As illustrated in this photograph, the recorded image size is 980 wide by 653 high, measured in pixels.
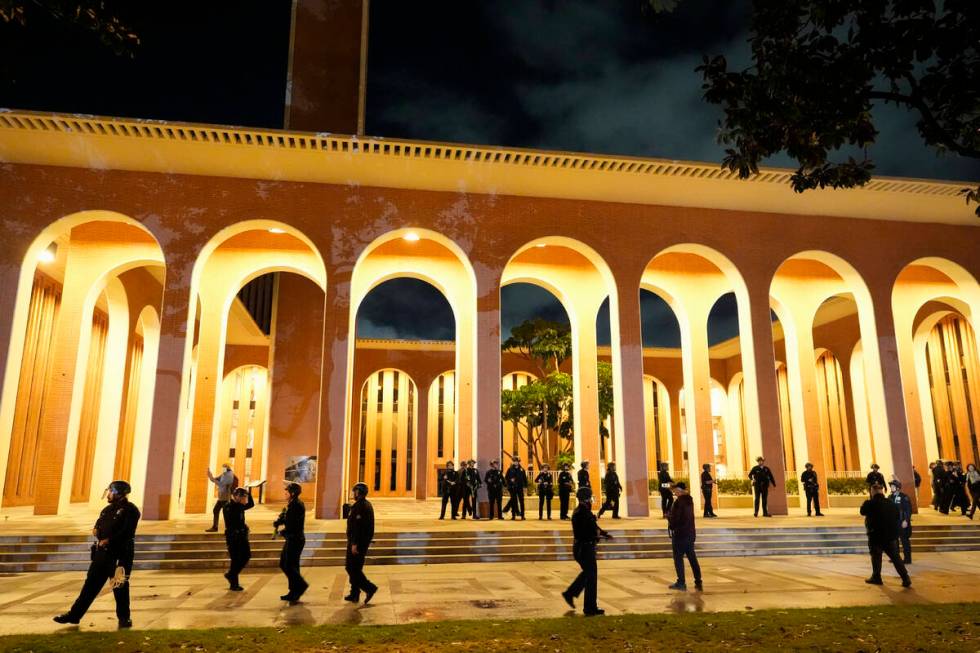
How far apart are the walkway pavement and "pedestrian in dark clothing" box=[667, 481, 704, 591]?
214 mm

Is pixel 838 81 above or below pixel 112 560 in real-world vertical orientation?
above

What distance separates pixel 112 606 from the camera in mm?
6840

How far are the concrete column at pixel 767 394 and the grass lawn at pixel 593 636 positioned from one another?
9053 millimetres

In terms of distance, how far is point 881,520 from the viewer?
26.1ft

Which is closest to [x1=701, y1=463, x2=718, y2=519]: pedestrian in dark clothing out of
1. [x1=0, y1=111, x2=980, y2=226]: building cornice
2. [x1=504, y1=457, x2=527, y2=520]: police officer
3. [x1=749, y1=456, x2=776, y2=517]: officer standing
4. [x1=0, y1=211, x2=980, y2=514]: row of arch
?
[x1=749, y1=456, x2=776, y2=517]: officer standing

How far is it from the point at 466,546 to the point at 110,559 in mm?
5978

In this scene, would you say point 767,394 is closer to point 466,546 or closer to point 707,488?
point 707,488

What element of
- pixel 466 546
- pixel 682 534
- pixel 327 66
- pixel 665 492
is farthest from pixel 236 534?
pixel 327 66

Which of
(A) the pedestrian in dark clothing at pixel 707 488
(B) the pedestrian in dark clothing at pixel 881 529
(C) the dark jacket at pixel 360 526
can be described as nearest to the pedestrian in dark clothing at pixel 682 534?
(B) the pedestrian in dark clothing at pixel 881 529

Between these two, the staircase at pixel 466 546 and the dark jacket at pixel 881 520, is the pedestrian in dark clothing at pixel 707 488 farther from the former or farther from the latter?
the dark jacket at pixel 881 520

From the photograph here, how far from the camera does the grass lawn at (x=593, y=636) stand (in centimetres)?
512

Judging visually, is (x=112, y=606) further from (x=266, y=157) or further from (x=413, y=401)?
(x=413, y=401)

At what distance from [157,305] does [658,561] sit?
1584cm

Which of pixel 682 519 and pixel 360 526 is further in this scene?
pixel 682 519
